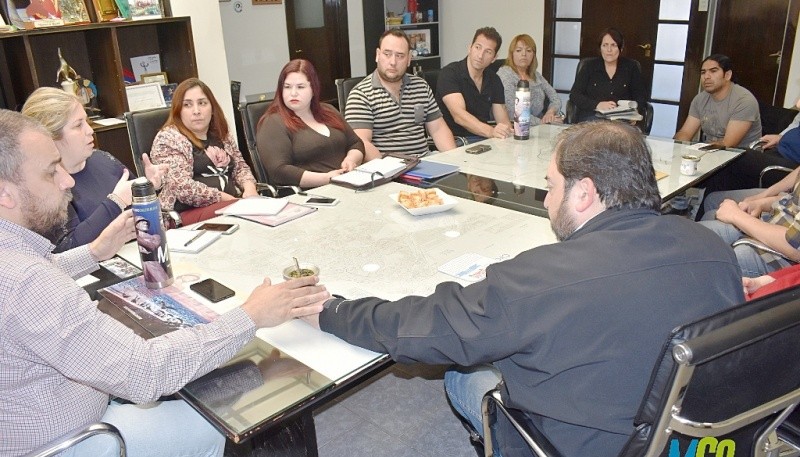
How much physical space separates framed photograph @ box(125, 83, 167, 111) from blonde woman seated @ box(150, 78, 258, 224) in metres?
0.99

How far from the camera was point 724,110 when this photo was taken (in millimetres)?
4215

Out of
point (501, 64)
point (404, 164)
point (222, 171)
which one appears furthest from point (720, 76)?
point (222, 171)

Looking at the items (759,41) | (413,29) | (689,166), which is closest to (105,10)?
(689,166)

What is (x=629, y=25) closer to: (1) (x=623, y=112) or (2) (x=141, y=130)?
(1) (x=623, y=112)

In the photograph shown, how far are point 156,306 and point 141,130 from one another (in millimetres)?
1573

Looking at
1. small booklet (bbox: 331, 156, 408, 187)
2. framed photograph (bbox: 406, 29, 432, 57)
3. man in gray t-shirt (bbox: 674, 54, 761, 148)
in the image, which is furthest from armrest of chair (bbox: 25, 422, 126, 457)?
framed photograph (bbox: 406, 29, 432, 57)

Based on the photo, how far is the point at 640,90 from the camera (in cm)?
496

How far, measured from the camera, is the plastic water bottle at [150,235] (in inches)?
62.1

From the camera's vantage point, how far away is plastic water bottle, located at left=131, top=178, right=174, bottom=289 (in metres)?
1.58

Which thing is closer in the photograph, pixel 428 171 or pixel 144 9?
pixel 428 171

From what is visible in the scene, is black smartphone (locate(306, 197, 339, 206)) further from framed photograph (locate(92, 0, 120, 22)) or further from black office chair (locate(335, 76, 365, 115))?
framed photograph (locate(92, 0, 120, 22))

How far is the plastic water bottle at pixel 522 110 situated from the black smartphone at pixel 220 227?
5.63 feet

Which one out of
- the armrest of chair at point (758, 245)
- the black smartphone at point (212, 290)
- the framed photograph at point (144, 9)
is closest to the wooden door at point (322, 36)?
the framed photograph at point (144, 9)

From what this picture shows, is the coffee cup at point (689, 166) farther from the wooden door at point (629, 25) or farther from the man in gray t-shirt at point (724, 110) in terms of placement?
the wooden door at point (629, 25)
